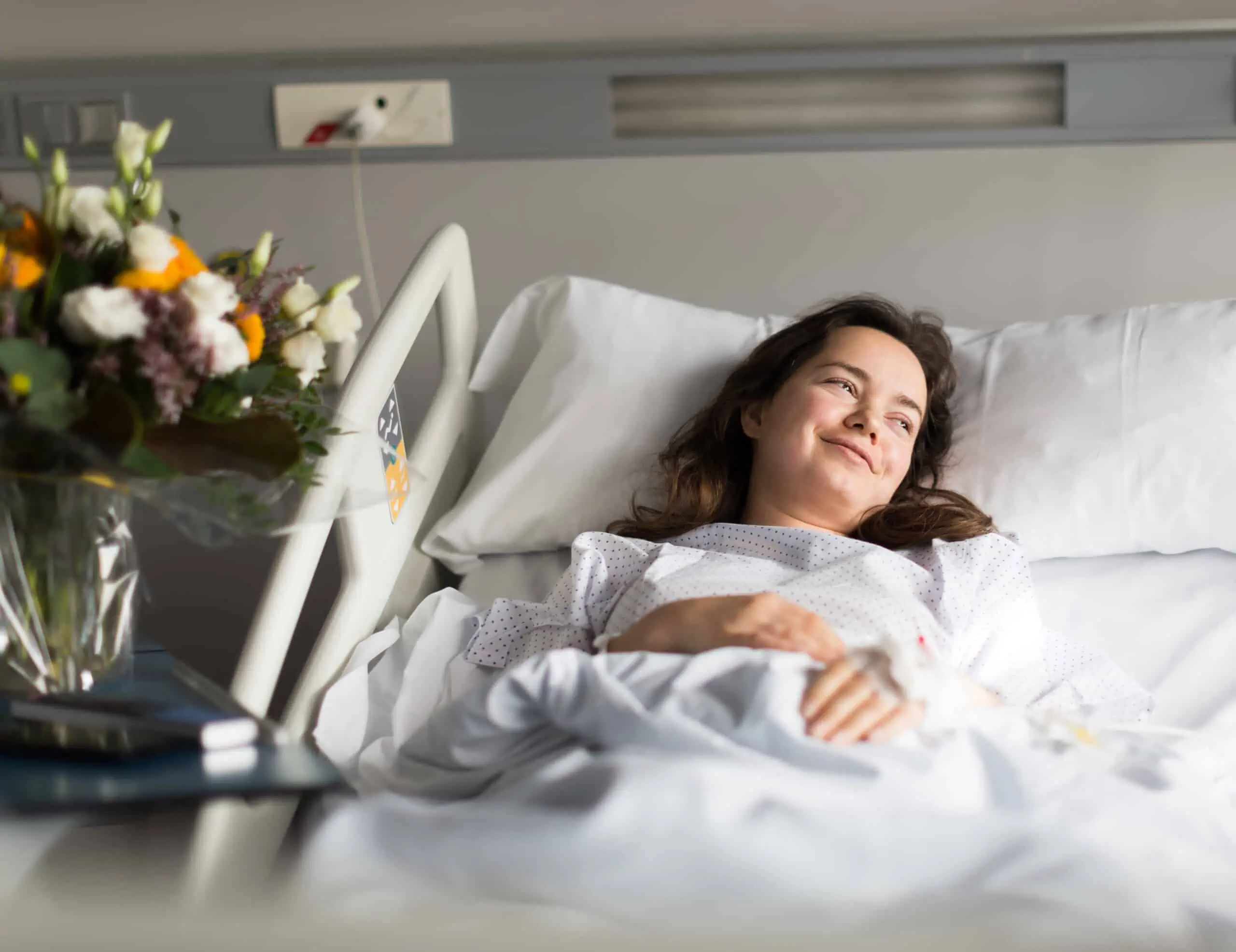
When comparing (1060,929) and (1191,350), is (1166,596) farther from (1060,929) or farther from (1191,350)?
(1060,929)

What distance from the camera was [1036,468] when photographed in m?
1.78

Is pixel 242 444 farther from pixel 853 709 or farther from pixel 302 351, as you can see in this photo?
pixel 853 709

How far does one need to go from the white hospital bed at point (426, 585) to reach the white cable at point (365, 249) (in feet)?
1.32

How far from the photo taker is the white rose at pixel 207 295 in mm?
959

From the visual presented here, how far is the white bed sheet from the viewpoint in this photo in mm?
A: 1625

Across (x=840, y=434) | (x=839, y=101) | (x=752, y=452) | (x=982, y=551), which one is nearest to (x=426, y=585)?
(x=752, y=452)

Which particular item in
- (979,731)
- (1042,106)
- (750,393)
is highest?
(1042,106)

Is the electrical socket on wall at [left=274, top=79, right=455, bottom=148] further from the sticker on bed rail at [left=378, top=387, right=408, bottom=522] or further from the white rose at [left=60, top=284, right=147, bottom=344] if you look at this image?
the white rose at [left=60, top=284, right=147, bottom=344]

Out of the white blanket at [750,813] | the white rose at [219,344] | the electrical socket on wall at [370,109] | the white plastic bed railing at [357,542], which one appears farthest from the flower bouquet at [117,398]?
the electrical socket on wall at [370,109]

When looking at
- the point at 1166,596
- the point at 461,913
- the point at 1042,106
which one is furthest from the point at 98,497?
the point at 1042,106

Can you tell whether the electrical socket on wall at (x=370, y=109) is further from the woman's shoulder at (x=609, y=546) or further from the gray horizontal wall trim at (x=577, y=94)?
the woman's shoulder at (x=609, y=546)

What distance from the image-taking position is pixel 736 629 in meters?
1.32

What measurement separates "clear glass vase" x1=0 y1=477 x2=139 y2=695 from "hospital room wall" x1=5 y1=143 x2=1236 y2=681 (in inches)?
53.5

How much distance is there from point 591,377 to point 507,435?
15 cm
